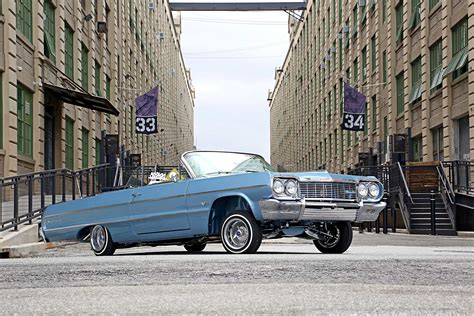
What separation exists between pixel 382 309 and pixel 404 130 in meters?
30.1

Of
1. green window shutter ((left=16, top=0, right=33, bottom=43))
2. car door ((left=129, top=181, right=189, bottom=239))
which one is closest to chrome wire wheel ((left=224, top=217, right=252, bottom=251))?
car door ((left=129, top=181, right=189, bottom=239))

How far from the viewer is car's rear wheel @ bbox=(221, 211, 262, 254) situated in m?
9.80

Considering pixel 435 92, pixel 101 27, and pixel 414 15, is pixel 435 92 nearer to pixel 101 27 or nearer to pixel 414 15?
pixel 414 15

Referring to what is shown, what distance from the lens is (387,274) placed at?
20.7ft

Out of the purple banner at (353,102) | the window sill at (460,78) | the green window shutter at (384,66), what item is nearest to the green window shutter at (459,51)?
the window sill at (460,78)

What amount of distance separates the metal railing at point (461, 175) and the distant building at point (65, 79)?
38.0 feet

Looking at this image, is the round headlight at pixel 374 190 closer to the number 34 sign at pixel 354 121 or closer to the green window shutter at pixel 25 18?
the green window shutter at pixel 25 18

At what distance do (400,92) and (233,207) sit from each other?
26245 mm

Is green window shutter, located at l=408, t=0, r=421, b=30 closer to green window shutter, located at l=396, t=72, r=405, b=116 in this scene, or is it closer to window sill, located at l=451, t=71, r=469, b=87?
green window shutter, located at l=396, t=72, r=405, b=116

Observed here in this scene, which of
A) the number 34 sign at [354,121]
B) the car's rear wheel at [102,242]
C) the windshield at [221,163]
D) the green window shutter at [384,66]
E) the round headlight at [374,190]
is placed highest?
the green window shutter at [384,66]

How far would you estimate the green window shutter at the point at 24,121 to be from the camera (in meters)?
21.6

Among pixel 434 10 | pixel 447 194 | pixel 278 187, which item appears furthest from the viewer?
pixel 434 10

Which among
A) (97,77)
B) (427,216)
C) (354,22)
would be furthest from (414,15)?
(97,77)

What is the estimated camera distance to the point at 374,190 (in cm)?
1068
